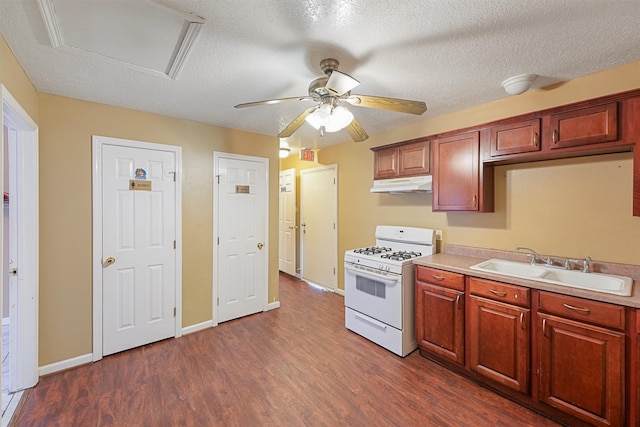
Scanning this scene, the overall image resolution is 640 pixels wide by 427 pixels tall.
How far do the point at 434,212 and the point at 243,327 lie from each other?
2.56 meters

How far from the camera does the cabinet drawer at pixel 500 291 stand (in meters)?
1.93

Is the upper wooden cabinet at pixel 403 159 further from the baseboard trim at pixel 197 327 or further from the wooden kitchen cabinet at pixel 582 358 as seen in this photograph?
the baseboard trim at pixel 197 327

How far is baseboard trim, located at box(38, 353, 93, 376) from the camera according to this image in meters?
2.30

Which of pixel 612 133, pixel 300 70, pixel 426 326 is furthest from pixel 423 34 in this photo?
pixel 426 326

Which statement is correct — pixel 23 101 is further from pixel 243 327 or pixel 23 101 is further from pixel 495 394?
pixel 495 394

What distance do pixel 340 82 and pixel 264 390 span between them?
2.27 m

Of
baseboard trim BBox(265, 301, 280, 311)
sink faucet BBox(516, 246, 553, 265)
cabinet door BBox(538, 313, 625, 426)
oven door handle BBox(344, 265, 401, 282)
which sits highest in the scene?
sink faucet BBox(516, 246, 553, 265)

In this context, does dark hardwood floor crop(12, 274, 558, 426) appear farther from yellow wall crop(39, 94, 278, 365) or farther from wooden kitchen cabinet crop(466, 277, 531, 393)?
yellow wall crop(39, 94, 278, 365)

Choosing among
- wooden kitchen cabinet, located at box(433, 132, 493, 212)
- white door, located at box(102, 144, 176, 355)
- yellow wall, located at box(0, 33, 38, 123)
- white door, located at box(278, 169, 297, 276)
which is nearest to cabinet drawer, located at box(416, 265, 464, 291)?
wooden kitchen cabinet, located at box(433, 132, 493, 212)

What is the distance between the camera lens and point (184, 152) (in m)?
3.03

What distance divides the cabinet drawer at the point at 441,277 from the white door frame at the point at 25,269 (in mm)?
3226

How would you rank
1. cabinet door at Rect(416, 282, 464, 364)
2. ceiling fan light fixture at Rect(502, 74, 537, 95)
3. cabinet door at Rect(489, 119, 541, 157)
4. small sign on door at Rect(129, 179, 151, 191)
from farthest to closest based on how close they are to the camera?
1. small sign on door at Rect(129, 179, 151, 191)
2. cabinet door at Rect(416, 282, 464, 364)
3. cabinet door at Rect(489, 119, 541, 157)
4. ceiling fan light fixture at Rect(502, 74, 537, 95)

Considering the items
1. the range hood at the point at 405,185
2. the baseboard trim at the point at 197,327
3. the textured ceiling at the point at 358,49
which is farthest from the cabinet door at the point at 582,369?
the baseboard trim at the point at 197,327

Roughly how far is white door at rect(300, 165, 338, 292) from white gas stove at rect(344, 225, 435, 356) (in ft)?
4.19
